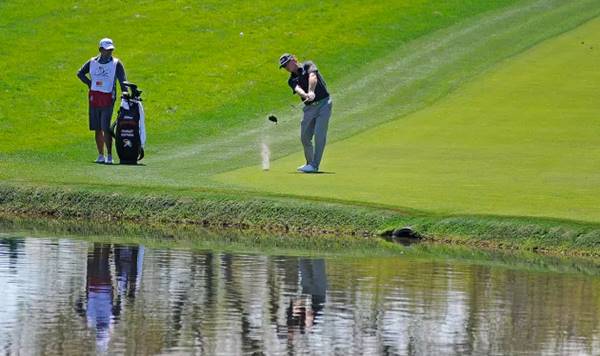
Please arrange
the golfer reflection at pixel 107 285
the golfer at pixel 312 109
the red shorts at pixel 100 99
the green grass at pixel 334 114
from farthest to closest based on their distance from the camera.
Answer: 1. the red shorts at pixel 100 99
2. the golfer at pixel 312 109
3. the green grass at pixel 334 114
4. the golfer reflection at pixel 107 285

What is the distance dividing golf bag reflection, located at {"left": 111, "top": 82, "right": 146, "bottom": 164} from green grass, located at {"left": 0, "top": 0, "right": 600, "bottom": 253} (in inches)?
→ 17.4

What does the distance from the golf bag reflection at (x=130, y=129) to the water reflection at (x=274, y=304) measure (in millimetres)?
8179

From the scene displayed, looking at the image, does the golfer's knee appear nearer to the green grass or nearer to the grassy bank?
the green grass

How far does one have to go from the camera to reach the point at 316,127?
23641mm

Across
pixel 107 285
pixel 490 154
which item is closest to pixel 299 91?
pixel 490 154

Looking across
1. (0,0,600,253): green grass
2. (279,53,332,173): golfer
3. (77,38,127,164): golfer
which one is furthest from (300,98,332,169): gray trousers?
(77,38,127,164): golfer

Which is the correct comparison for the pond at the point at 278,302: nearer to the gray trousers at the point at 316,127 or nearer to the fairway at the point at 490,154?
the fairway at the point at 490,154

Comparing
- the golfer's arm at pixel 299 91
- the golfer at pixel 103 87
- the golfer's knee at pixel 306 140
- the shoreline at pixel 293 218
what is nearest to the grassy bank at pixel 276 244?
the shoreline at pixel 293 218

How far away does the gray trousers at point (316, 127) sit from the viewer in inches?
929

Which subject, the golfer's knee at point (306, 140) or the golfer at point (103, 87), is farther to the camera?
the golfer at point (103, 87)

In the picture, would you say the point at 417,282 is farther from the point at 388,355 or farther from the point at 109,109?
the point at 109,109

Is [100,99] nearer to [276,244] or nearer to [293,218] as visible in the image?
[293,218]

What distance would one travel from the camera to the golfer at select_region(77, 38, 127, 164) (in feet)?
82.1

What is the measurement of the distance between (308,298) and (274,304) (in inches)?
18.0
